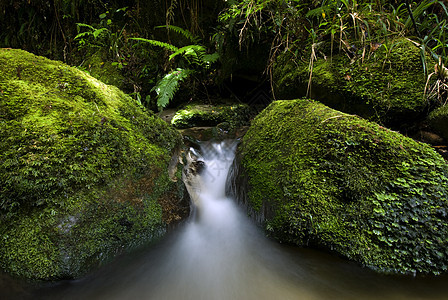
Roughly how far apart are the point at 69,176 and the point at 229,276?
149 cm

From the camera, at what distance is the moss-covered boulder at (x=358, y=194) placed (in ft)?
5.32

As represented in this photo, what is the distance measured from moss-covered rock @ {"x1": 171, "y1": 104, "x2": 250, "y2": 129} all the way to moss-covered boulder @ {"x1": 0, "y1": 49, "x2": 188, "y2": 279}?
1925 mm

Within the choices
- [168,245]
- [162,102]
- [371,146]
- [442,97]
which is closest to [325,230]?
[371,146]

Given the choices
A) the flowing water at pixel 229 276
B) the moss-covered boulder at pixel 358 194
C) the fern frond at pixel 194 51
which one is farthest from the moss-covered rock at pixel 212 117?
the flowing water at pixel 229 276

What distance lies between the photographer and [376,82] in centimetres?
277

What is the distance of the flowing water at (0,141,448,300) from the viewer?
1.53 meters

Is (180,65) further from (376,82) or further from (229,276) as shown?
(229,276)

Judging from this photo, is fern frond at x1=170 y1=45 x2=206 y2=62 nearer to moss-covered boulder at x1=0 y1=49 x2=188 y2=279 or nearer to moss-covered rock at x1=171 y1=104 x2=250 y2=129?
moss-covered rock at x1=171 y1=104 x2=250 y2=129

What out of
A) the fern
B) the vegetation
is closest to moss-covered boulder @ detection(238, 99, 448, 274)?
the vegetation

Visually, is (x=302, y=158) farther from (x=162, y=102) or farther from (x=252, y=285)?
(x=162, y=102)

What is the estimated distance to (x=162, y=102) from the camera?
13.4 feet

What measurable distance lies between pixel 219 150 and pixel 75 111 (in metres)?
2.16

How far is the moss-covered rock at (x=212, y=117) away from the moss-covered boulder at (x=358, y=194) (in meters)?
2.19

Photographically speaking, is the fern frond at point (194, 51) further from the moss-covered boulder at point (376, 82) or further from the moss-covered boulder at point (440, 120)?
the moss-covered boulder at point (440, 120)
